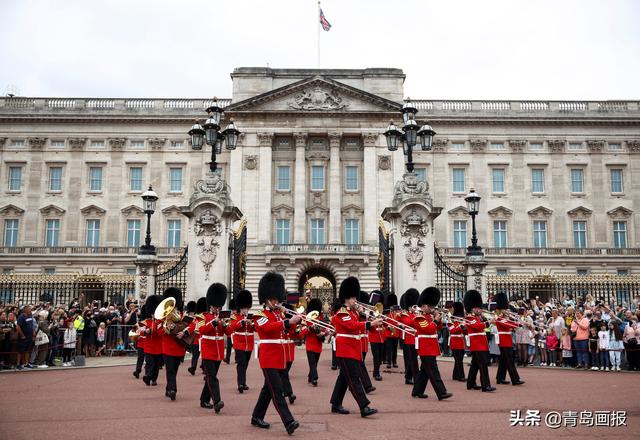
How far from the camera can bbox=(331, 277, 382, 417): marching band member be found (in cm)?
858

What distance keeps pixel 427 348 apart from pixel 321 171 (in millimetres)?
37519

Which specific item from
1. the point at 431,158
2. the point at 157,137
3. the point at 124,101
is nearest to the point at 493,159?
the point at 431,158

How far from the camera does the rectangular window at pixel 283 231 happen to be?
46.2 meters

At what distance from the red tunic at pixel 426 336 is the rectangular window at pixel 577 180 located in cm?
4138

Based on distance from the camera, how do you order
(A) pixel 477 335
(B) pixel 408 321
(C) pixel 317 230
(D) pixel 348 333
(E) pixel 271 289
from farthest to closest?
(C) pixel 317 230
(B) pixel 408 321
(A) pixel 477 335
(D) pixel 348 333
(E) pixel 271 289

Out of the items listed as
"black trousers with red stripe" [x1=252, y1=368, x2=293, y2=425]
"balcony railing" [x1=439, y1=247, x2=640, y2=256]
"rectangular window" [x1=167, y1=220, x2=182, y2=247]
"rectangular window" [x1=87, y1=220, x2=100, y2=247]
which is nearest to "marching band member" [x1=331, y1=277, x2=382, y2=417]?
"black trousers with red stripe" [x1=252, y1=368, x2=293, y2=425]

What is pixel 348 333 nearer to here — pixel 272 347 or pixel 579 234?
pixel 272 347

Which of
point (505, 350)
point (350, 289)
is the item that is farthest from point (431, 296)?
point (505, 350)

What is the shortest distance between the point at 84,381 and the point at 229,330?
5.48m

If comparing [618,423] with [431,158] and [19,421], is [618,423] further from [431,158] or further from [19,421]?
[431,158]

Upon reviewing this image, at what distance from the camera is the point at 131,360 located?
18844mm

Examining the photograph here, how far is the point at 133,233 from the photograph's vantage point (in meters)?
47.6

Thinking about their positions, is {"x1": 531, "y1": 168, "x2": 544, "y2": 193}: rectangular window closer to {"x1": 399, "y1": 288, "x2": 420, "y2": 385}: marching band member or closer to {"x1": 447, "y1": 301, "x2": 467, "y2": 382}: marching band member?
{"x1": 447, "y1": 301, "x2": 467, "y2": 382}: marching band member

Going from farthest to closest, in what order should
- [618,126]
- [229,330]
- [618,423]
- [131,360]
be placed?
1. [618,126]
2. [131,360]
3. [229,330]
4. [618,423]
